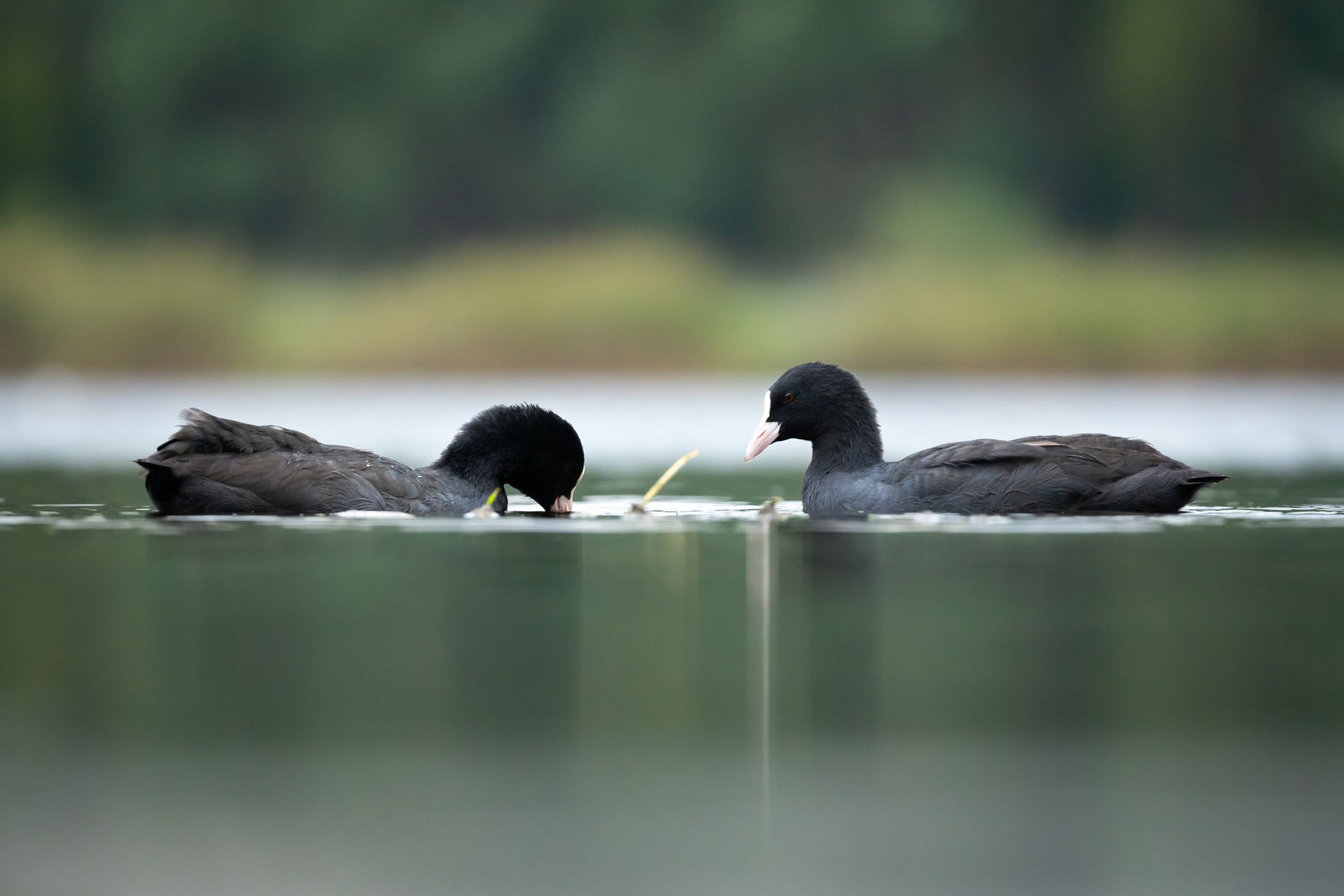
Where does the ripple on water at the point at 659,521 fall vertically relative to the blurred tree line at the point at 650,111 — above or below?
below

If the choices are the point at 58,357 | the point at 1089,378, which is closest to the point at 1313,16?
the point at 1089,378

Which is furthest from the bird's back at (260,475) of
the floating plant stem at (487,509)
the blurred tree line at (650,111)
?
the blurred tree line at (650,111)

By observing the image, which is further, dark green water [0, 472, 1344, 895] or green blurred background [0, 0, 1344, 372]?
green blurred background [0, 0, 1344, 372]

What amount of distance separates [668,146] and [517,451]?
108ft

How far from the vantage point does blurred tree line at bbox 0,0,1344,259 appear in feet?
136

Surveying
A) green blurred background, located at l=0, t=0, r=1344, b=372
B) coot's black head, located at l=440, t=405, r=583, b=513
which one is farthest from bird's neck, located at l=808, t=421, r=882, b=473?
green blurred background, located at l=0, t=0, r=1344, b=372

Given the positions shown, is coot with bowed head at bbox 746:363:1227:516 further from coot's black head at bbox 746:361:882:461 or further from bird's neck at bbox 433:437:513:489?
bird's neck at bbox 433:437:513:489

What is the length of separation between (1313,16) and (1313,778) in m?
40.9

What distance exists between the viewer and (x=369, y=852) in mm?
4199

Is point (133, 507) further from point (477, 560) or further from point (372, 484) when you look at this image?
point (477, 560)

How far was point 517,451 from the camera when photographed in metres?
10.1

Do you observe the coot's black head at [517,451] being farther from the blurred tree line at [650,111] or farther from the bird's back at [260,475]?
the blurred tree line at [650,111]

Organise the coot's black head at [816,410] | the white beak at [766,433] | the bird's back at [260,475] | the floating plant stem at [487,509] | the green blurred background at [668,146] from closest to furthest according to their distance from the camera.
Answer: the bird's back at [260,475]
the floating plant stem at [487,509]
the coot's black head at [816,410]
the white beak at [766,433]
the green blurred background at [668,146]

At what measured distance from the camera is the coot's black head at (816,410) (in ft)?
34.2
